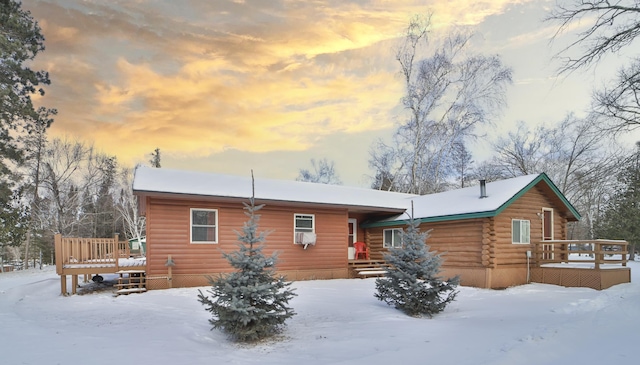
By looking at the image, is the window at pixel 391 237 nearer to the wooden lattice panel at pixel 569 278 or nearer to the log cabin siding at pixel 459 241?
the log cabin siding at pixel 459 241

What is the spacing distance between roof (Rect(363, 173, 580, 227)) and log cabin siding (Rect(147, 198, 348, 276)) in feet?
10.1

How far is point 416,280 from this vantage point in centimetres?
963

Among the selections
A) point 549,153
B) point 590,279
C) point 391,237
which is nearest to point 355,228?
point 391,237

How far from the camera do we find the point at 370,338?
7.55 m

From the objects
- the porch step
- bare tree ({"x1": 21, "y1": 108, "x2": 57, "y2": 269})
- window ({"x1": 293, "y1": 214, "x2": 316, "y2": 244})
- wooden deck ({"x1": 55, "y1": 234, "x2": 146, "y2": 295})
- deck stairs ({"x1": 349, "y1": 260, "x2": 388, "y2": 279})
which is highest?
bare tree ({"x1": 21, "y1": 108, "x2": 57, "y2": 269})

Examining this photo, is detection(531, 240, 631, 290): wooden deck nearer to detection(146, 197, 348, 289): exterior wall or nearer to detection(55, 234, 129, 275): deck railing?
detection(146, 197, 348, 289): exterior wall

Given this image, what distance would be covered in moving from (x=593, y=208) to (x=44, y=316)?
4223 cm

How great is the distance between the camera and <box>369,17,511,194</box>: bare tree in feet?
95.2

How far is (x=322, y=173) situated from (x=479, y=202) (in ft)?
115

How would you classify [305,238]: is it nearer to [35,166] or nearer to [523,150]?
[35,166]

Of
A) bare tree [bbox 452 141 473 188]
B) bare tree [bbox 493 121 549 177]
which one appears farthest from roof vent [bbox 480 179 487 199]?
bare tree [bbox 493 121 549 177]

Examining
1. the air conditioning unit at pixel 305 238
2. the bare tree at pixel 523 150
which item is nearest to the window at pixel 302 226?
the air conditioning unit at pixel 305 238

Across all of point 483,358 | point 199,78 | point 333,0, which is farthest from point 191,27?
point 483,358

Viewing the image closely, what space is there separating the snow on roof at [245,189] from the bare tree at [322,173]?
2848 centimetres
